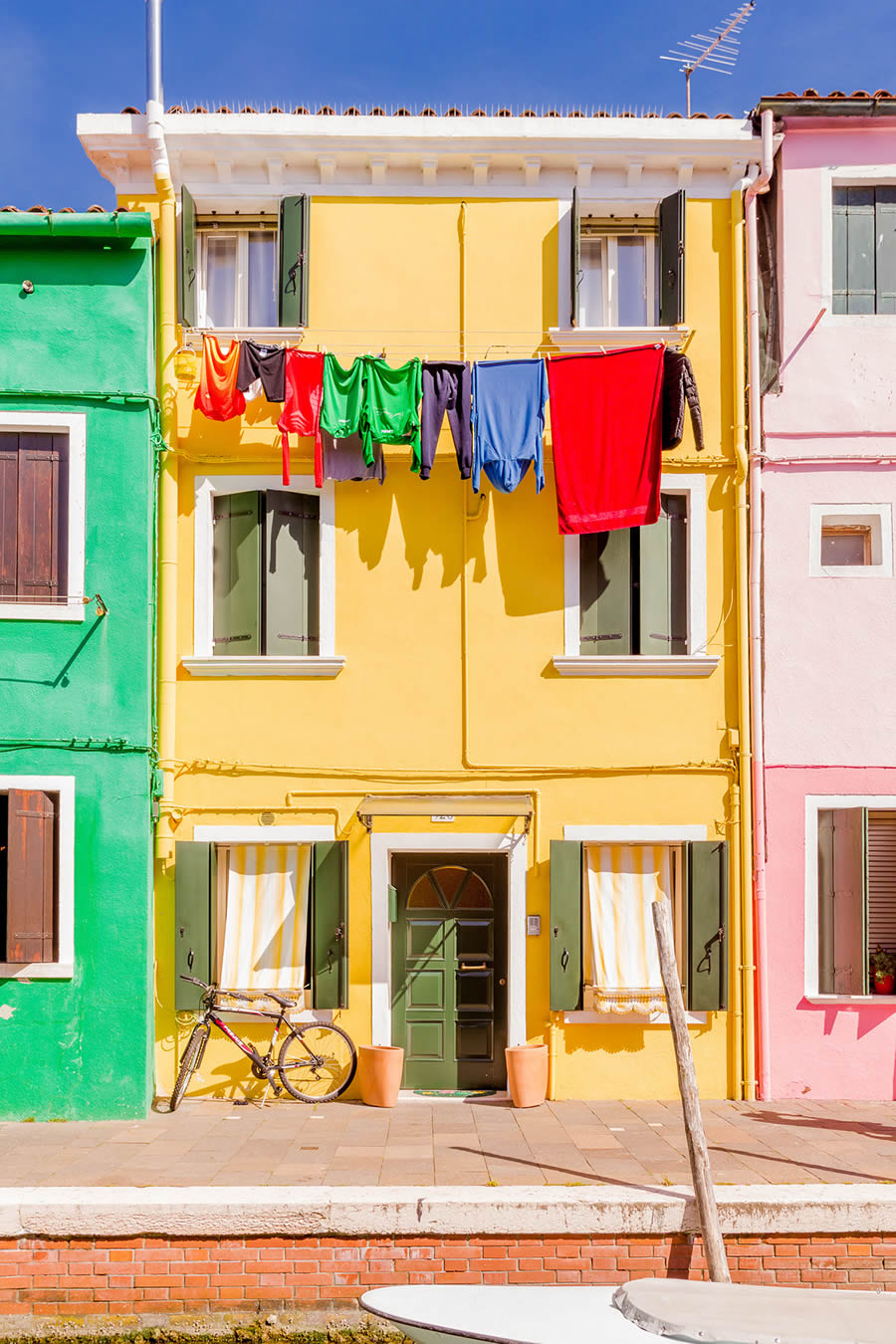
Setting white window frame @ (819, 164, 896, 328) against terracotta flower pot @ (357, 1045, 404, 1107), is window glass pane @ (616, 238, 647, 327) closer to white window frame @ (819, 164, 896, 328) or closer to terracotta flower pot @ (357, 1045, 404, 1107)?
white window frame @ (819, 164, 896, 328)

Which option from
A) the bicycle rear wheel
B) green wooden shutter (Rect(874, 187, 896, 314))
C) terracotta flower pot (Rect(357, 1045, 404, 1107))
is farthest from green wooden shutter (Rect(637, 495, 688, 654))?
the bicycle rear wheel

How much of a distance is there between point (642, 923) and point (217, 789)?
4.19m

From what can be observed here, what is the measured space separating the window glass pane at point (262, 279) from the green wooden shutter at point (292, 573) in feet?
5.97

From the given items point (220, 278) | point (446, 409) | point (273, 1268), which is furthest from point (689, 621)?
point (273, 1268)

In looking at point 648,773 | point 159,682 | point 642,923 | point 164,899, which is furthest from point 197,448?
point 642,923

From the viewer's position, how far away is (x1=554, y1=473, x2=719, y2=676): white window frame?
35.7ft

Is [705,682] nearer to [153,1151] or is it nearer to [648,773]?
[648,773]

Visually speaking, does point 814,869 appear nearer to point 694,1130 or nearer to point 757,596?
point 757,596

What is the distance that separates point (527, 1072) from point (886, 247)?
8.54m

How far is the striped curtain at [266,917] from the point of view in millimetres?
10734

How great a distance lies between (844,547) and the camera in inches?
445

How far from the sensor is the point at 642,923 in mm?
10805

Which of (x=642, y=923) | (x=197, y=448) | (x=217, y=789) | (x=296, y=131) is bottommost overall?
(x=642, y=923)

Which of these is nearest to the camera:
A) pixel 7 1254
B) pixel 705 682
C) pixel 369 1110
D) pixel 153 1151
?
pixel 7 1254
